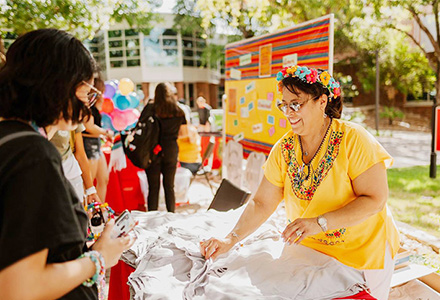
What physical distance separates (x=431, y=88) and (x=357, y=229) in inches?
650

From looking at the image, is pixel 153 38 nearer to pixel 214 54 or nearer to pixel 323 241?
pixel 214 54

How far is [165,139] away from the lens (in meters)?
4.38

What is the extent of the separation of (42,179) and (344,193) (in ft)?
4.41

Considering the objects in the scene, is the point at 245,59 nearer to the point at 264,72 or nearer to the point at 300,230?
the point at 264,72

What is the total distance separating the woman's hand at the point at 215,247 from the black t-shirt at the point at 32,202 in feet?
3.27

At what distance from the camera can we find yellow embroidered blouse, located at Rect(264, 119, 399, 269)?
1.69 meters

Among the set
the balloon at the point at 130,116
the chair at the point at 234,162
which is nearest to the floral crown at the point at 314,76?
the chair at the point at 234,162

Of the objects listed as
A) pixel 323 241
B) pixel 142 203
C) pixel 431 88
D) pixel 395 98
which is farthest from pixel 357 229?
pixel 395 98

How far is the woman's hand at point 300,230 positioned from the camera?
1.58m

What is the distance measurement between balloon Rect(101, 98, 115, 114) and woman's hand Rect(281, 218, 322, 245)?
4.71 meters

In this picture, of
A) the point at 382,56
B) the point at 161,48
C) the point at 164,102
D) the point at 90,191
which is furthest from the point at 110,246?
the point at 161,48

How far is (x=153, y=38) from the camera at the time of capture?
2788 cm

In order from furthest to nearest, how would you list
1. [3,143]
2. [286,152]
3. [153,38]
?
[153,38] → [286,152] → [3,143]

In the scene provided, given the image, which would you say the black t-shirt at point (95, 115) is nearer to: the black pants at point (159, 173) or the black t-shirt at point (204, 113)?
the black pants at point (159, 173)
